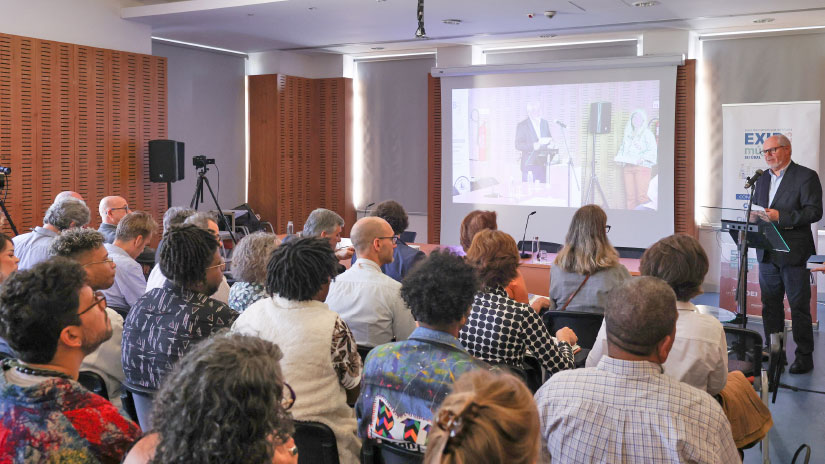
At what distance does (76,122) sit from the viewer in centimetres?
782

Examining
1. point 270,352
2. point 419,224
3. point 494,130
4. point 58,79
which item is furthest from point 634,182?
point 270,352

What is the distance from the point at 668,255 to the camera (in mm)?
2748

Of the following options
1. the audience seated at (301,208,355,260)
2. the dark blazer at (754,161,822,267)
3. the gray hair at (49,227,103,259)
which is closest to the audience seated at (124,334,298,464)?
the gray hair at (49,227,103,259)

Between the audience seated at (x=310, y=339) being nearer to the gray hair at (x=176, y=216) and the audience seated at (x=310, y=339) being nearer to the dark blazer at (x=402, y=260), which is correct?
the dark blazer at (x=402, y=260)

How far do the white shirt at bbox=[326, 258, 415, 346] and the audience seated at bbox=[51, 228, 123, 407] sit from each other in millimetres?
922

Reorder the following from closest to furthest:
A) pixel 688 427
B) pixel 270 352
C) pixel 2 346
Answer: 1. pixel 270 352
2. pixel 688 427
3. pixel 2 346

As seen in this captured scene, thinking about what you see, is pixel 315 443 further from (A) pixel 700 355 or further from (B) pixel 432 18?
(B) pixel 432 18

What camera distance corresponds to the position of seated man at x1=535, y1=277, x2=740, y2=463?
1817 millimetres

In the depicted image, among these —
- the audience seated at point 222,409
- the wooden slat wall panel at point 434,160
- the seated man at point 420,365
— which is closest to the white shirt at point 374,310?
the seated man at point 420,365

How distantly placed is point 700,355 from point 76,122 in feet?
23.7

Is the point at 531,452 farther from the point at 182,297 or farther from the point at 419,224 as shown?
the point at 419,224

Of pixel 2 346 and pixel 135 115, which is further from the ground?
pixel 135 115

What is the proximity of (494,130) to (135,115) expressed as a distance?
445cm

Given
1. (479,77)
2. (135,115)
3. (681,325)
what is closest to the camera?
(681,325)
